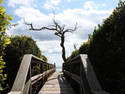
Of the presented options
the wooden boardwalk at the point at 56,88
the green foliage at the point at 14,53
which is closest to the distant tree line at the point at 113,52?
the green foliage at the point at 14,53

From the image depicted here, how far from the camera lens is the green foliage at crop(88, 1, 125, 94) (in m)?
2.04

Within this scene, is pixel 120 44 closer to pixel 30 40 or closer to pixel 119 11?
pixel 119 11

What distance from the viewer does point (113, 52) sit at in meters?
2.21

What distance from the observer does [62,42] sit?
67.8 ft

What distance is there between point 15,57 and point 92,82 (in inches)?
105

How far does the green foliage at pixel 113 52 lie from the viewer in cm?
204

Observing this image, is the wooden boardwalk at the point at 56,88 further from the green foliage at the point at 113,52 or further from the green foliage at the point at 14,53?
the green foliage at the point at 113,52

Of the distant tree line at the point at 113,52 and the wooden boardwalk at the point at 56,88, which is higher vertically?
the distant tree line at the point at 113,52

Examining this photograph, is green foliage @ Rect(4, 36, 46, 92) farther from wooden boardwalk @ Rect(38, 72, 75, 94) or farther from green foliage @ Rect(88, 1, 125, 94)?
green foliage @ Rect(88, 1, 125, 94)

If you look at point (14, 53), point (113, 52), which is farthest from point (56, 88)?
A: point (113, 52)

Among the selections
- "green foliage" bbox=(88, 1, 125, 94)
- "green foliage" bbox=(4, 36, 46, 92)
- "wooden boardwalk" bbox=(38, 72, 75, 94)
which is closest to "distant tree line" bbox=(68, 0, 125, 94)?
"green foliage" bbox=(88, 1, 125, 94)

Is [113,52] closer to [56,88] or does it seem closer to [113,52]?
[113,52]

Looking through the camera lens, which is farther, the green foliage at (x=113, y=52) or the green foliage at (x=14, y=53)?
the green foliage at (x=14, y=53)

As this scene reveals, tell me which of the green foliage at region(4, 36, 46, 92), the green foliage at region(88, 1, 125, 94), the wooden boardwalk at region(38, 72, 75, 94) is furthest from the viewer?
the wooden boardwalk at region(38, 72, 75, 94)
